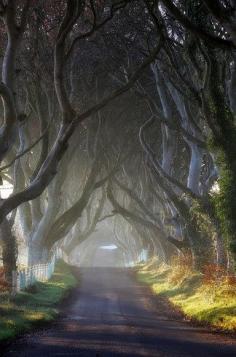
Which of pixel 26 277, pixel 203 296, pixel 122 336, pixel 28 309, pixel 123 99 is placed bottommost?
pixel 122 336

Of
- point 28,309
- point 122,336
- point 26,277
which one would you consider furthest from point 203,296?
point 26,277

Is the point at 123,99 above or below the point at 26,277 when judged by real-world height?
above

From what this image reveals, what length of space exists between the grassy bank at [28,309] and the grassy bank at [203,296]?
4.88 metres

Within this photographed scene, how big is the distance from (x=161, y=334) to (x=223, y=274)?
24.9 ft

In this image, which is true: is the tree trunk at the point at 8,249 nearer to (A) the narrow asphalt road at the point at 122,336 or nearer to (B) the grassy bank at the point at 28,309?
(B) the grassy bank at the point at 28,309

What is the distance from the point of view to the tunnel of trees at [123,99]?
16.3 m

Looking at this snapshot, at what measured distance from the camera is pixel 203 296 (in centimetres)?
2164

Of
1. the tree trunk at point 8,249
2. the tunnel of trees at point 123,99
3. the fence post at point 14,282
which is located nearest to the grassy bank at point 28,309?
the fence post at point 14,282

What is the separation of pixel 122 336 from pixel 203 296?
7764 millimetres

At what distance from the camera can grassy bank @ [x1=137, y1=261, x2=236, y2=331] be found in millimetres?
16783

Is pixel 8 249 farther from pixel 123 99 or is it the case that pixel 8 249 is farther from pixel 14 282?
pixel 123 99

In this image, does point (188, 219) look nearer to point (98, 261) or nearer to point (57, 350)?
point (57, 350)

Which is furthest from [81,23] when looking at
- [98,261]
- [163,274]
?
[98,261]

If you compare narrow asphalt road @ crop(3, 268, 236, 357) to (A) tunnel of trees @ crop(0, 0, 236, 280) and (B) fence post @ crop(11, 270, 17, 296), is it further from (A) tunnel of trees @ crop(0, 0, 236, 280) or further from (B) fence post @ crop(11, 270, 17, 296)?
(A) tunnel of trees @ crop(0, 0, 236, 280)
